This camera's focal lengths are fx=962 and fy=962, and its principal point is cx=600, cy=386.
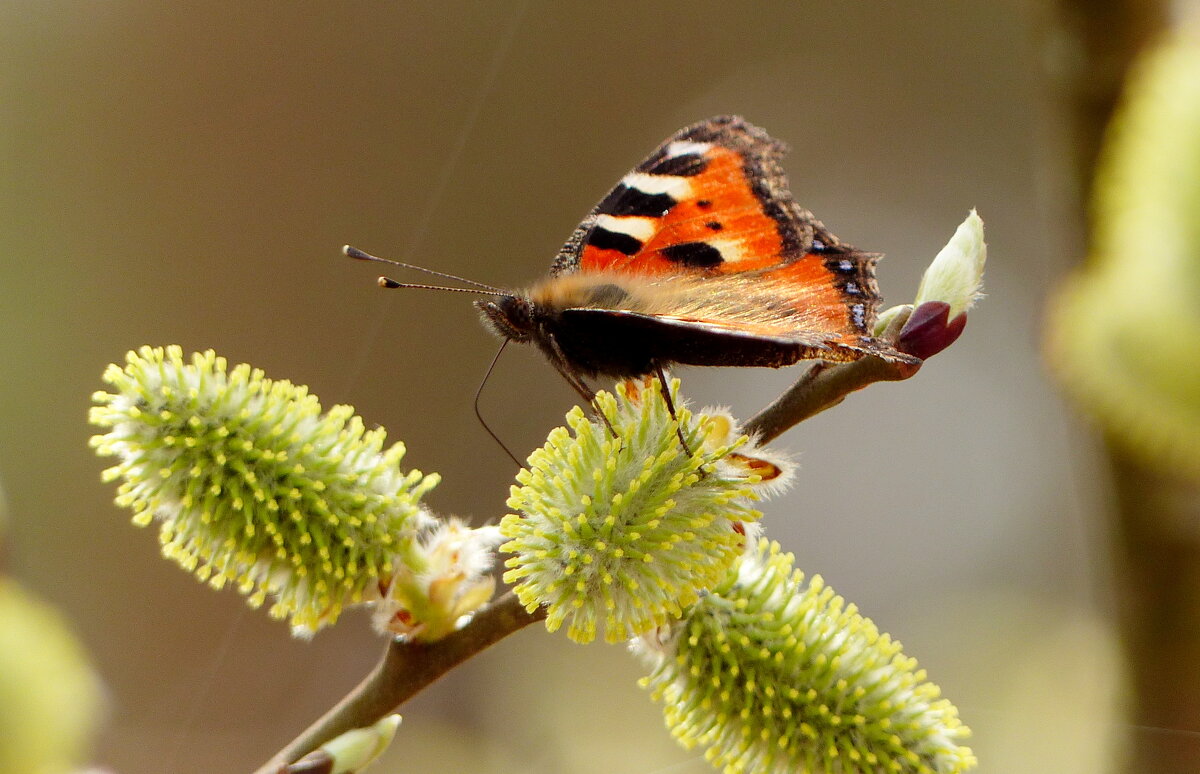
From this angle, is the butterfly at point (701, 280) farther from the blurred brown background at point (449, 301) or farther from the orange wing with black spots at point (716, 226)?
the blurred brown background at point (449, 301)

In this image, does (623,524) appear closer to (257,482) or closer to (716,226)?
(257,482)

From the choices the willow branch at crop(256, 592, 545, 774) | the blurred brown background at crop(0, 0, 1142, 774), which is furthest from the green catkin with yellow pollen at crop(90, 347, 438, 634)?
the blurred brown background at crop(0, 0, 1142, 774)

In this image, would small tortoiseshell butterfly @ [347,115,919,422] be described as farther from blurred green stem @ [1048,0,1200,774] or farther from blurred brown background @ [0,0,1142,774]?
blurred brown background @ [0,0,1142,774]

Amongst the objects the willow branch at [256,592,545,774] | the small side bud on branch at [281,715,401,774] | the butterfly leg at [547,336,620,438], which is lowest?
the small side bud on branch at [281,715,401,774]

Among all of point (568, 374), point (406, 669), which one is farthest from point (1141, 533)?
point (406, 669)

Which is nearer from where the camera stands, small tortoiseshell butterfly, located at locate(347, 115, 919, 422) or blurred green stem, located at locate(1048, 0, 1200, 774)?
small tortoiseshell butterfly, located at locate(347, 115, 919, 422)

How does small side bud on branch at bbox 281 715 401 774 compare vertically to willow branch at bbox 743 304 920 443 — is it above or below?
below

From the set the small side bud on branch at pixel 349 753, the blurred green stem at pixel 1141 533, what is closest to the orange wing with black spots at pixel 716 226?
the small side bud on branch at pixel 349 753

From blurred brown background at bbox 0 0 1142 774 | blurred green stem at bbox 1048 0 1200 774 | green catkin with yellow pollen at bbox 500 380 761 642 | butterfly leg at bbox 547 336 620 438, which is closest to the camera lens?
green catkin with yellow pollen at bbox 500 380 761 642
